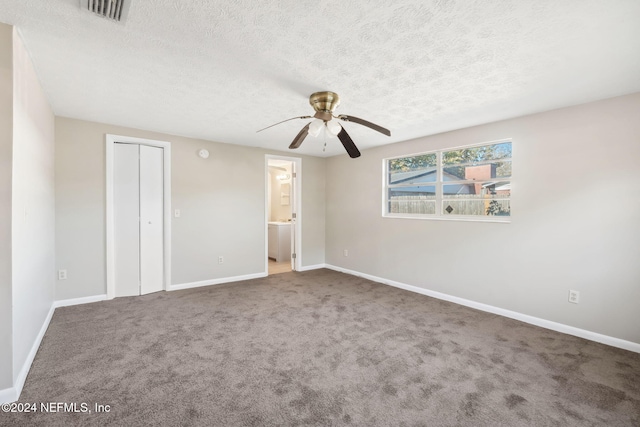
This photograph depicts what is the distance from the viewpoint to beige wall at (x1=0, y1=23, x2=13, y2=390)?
168 centimetres

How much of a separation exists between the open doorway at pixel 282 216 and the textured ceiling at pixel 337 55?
2453mm

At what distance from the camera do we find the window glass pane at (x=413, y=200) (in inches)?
162

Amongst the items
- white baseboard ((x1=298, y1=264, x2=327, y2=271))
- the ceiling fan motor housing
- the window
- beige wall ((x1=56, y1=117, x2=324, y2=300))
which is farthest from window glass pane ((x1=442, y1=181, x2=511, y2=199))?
white baseboard ((x1=298, y1=264, x2=327, y2=271))

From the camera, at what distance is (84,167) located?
354cm

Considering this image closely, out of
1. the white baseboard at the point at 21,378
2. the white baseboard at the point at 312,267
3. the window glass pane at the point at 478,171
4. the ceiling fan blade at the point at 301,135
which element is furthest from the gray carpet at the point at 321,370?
the white baseboard at the point at 312,267

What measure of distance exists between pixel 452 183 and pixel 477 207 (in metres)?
0.48

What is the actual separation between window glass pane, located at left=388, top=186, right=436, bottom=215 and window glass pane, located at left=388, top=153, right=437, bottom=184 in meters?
0.13

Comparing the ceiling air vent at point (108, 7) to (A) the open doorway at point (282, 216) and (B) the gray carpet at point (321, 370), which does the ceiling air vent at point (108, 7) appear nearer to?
(B) the gray carpet at point (321, 370)

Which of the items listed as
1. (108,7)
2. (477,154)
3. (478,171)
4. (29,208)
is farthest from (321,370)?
(477,154)

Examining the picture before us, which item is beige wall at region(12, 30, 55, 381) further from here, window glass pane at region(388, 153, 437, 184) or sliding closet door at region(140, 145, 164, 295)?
window glass pane at region(388, 153, 437, 184)

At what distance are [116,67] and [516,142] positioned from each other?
154 inches

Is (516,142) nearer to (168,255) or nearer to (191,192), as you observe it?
(191,192)

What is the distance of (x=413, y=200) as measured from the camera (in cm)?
434

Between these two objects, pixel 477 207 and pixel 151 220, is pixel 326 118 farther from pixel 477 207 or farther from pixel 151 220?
pixel 151 220
